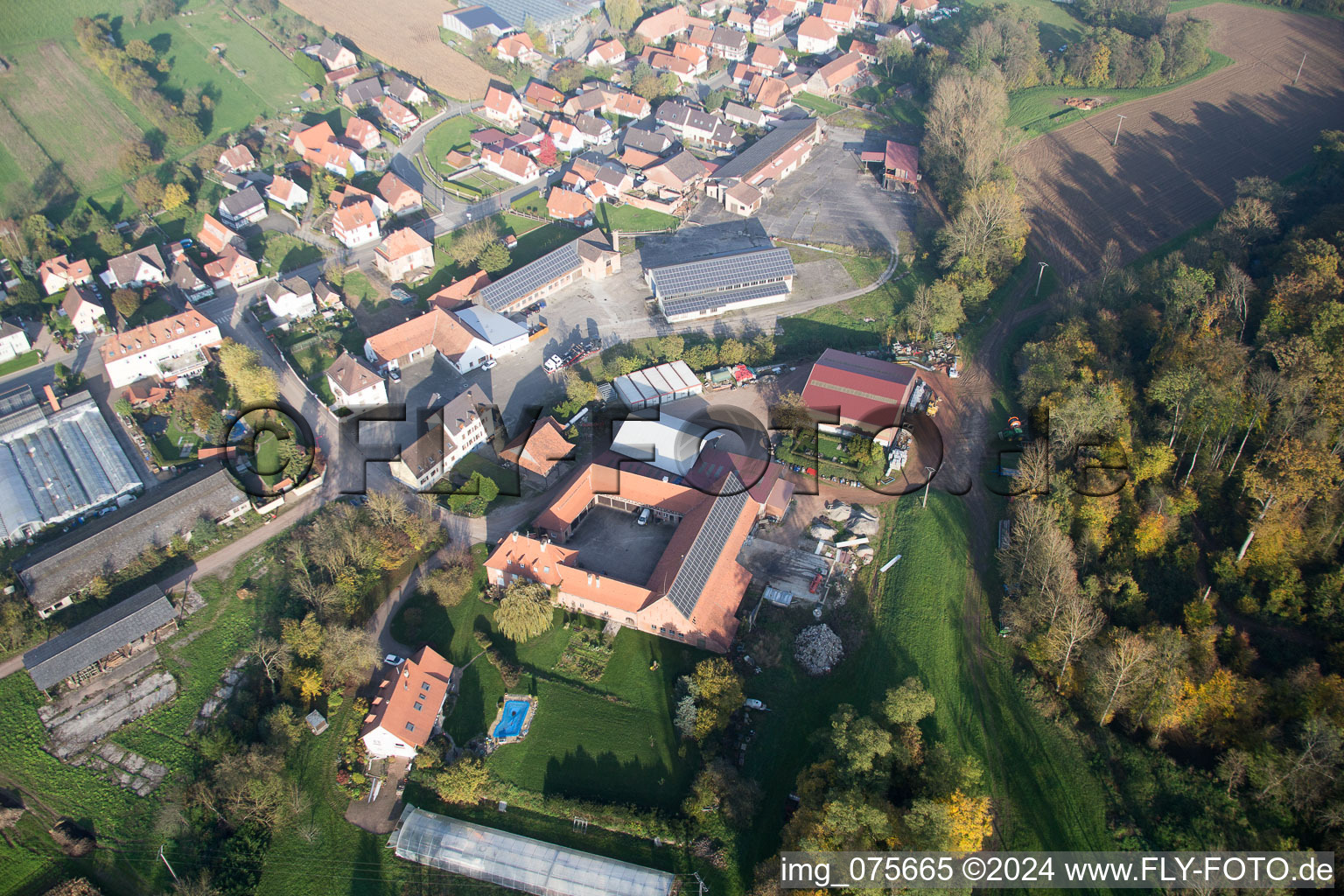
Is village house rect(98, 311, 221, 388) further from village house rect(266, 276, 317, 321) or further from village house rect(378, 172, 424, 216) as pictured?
village house rect(378, 172, 424, 216)

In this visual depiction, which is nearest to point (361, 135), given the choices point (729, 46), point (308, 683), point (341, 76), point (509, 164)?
point (341, 76)

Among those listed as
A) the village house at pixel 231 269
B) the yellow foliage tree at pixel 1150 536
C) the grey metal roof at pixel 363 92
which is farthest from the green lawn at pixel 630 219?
the yellow foliage tree at pixel 1150 536

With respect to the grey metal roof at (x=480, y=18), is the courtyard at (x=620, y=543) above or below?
below

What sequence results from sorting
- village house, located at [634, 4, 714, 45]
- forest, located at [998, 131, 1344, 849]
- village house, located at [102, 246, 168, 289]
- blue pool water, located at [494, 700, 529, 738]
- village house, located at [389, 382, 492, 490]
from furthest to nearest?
village house, located at [634, 4, 714, 45]
village house, located at [102, 246, 168, 289]
village house, located at [389, 382, 492, 490]
blue pool water, located at [494, 700, 529, 738]
forest, located at [998, 131, 1344, 849]

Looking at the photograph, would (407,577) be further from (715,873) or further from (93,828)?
(715,873)

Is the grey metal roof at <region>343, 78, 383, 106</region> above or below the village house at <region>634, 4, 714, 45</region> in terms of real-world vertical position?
below

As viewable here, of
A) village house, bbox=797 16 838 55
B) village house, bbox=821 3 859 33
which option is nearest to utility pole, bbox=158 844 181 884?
village house, bbox=797 16 838 55

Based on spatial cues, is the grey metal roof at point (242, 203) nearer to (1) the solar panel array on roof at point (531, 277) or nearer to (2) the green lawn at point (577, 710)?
(1) the solar panel array on roof at point (531, 277)
